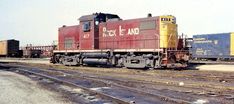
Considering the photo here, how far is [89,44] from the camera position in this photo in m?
24.4

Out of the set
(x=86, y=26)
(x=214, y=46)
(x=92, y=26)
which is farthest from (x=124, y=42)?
(x=214, y=46)

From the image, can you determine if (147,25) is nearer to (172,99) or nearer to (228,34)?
(172,99)

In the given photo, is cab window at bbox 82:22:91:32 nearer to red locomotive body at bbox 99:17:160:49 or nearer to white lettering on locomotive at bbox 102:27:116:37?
red locomotive body at bbox 99:17:160:49

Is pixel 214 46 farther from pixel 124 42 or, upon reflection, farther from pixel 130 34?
pixel 130 34

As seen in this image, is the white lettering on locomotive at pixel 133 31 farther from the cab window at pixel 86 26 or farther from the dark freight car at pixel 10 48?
the dark freight car at pixel 10 48

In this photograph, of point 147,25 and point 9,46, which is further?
point 9,46

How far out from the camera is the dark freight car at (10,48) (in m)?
52.1

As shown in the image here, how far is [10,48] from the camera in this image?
52.3 m

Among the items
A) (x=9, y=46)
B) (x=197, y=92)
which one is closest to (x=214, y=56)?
(x=197, y=92)

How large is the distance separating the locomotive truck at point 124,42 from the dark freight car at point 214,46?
13463mm

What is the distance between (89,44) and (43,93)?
1380 cm

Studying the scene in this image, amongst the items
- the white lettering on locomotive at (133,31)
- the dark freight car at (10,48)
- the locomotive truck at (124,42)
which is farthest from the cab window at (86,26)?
the dark freight car at (10,48)

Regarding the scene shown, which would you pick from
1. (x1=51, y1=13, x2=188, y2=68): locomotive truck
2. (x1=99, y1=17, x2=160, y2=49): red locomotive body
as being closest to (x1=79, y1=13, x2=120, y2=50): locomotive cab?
(x1=51, y1=13, x2=188, y2=68): locomotive truck

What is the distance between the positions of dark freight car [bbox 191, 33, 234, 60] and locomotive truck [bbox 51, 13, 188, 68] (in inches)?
530
